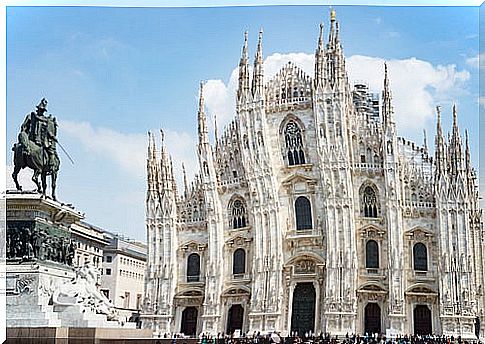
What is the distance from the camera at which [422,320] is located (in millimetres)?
24906

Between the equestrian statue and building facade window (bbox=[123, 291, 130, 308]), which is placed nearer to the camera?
the equestrian statue

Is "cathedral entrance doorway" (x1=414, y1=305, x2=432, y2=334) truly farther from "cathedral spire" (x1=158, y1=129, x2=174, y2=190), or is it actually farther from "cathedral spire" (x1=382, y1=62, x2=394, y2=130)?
"cathedral spire" (x1=158, y1=129, x2=174, y2=190)

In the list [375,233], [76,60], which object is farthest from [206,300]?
[76,60]

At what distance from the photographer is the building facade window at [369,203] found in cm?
2600

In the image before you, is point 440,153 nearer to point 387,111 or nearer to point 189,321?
point 387,111

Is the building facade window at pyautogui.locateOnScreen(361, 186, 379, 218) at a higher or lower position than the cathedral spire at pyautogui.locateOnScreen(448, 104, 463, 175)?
lower

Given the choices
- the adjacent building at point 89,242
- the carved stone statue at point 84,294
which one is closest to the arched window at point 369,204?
the adjacent building at point 89,242

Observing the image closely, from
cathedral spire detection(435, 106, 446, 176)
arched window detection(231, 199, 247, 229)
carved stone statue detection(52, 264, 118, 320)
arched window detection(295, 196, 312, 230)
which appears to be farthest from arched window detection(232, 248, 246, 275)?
carved stone statue detection(52, 264, 118, 320)

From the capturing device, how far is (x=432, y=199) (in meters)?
25.5

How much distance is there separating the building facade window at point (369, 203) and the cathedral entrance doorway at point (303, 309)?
3.30 m

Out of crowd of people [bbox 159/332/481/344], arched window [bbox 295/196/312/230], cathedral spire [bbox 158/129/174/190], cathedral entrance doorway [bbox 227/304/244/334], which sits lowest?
crowd of people [bbox 159/332/481/344]

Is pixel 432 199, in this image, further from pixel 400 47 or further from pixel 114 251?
pixel 114 251

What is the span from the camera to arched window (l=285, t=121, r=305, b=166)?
27188 millimetres

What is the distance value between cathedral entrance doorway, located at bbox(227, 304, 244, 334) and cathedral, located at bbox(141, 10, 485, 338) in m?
0.04
